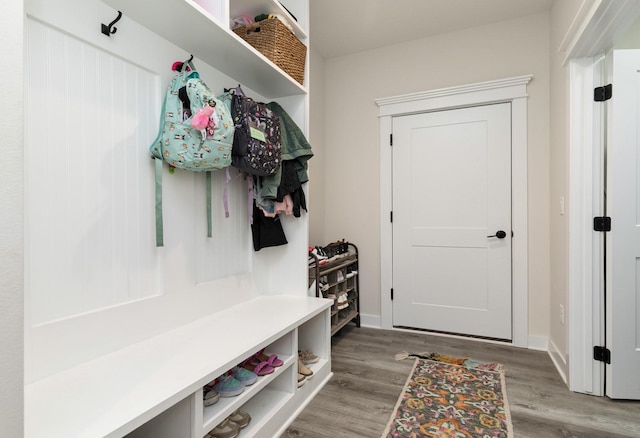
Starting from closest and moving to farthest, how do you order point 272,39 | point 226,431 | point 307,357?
point 226,431 < point 272,39 < point 307,357

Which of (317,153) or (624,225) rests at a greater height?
(317,153)

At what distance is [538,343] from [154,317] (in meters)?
2.76

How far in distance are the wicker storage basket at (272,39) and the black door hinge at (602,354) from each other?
242 cm

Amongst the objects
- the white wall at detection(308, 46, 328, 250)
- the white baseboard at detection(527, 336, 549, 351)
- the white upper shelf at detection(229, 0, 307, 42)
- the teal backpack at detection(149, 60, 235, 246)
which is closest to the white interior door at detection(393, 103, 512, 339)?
the white baseboard at detection(527, 336, 549, 351)

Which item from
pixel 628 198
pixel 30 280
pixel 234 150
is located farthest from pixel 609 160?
pixel 30 280

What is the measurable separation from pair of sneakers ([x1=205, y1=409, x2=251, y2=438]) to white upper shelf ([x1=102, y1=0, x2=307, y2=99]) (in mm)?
1646

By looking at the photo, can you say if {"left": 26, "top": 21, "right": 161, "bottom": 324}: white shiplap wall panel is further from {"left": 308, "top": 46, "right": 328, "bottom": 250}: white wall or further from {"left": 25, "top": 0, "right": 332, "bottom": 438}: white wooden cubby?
{"left": 308, "top": 46, "right": 328, "bottom": 250}: white wall

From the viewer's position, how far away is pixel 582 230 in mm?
1998

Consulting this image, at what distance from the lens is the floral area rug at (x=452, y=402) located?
165cm

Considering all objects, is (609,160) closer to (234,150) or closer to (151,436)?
(234,150)

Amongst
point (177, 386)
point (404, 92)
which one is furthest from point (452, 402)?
point (404, 92)

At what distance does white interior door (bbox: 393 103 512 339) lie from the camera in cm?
282

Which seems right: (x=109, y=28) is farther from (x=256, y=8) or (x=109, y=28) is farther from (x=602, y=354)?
(x=602, y=354)

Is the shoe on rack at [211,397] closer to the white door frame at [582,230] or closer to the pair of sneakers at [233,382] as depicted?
the pair of sneakers at [233,382]
